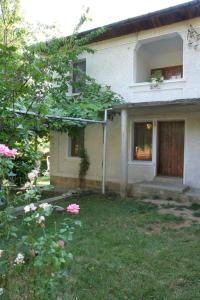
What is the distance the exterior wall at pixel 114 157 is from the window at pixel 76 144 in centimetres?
22

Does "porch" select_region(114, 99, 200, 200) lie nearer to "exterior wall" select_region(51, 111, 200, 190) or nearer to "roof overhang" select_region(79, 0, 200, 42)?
"exterior wall" select_region(51, 111, 200, 190)

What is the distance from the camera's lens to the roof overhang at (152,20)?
1013 centimetres

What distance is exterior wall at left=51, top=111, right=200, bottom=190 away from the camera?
10711 millimetres

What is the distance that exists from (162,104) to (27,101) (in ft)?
20.9

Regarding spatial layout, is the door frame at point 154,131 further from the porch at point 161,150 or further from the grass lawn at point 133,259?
the grass lawn at point 133,259

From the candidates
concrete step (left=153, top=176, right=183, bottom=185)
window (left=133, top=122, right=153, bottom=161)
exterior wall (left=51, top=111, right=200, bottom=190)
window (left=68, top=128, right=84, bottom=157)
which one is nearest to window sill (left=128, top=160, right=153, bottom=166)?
exterior wall (left=51, top=111, right=200, bottom=190)

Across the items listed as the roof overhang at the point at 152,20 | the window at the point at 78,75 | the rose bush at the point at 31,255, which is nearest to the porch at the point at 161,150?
the window at the point at 78,75

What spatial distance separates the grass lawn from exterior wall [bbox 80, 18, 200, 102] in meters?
4.64

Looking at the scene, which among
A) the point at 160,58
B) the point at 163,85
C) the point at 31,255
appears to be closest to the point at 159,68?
the point at 160,58

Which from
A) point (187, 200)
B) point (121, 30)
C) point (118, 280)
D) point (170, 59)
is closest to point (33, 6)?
point (121, 30)

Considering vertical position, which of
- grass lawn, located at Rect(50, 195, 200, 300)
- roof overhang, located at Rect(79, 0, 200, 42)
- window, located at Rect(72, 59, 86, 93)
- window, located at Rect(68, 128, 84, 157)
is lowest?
grass lawn, located at Rect(50, 195, 200, 300)

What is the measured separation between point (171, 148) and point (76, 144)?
168 inches

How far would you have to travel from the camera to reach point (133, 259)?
17.0 feet

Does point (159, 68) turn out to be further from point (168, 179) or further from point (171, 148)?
point (168, 179)
